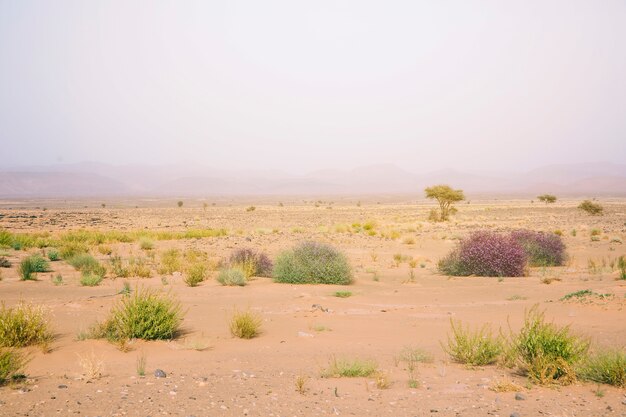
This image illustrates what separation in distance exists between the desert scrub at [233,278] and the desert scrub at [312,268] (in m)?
1.36

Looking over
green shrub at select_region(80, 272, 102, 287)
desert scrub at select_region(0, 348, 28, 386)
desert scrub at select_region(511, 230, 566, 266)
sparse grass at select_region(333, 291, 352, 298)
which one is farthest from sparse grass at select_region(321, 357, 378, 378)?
desert scrub at select_region(511, 230, 566, 266)

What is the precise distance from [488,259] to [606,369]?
12399 mm

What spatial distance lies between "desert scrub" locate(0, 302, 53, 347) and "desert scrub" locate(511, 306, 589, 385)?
784cm

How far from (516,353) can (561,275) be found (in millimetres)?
12441

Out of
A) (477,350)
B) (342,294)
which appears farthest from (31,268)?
(477,350)

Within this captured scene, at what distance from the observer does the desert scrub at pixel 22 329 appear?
869cm

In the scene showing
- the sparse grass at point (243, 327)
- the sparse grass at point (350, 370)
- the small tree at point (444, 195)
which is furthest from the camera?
the small tree at point (444, 195)

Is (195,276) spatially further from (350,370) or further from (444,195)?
(444,195)

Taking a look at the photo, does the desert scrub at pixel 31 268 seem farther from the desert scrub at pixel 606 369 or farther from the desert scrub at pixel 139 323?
the desert scrub at pixel 606 369

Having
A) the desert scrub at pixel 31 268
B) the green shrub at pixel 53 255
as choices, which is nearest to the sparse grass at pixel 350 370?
the desert scrub at pixel 31 268

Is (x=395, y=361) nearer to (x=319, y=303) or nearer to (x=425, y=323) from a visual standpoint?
(x=425, y=323)

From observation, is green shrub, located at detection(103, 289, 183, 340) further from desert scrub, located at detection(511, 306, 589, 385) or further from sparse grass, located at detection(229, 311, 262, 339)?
desert scrub, located at detection(511, 306, 589, 385)

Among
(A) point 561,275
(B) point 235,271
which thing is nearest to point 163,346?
(B) point 235,271

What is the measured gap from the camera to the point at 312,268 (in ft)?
57.8
